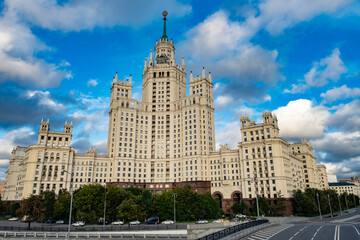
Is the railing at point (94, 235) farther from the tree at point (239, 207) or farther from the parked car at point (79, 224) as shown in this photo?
the tree at point (239, 207)

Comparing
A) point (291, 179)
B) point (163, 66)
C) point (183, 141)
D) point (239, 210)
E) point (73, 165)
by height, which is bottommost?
point (239, 210)

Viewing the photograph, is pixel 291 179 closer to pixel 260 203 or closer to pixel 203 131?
pixel 260 203

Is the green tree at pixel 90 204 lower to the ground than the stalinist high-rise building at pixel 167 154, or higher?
lower

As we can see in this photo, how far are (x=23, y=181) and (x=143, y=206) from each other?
76.8m

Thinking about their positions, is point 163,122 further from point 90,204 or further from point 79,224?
point 79,224

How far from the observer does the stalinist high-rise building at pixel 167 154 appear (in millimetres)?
136625

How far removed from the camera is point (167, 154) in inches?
6540

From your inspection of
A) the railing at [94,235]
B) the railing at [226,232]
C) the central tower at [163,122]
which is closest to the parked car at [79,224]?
the railing at [94,235]

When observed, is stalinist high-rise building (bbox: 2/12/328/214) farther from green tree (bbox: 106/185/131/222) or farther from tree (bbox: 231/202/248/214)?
green tree (bbox: 106/185/131/222)

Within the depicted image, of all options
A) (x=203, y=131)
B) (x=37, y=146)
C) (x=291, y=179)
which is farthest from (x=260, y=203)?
(x=37, y=146)

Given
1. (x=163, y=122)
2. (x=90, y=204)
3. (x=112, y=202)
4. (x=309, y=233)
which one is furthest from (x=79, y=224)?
(x=163, y=122)

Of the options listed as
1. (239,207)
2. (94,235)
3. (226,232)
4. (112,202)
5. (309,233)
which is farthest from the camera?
(239,207)

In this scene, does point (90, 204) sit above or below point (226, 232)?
above

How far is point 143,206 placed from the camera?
100062 mm
